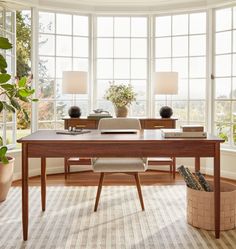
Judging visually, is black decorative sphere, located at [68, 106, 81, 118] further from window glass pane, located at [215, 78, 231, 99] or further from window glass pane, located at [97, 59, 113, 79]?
window glass pane, located at [215, 78, 231, 99]

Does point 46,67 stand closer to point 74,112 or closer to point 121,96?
point 74,112

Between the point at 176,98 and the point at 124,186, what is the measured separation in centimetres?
181

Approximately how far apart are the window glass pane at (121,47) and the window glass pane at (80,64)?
1.59 feet

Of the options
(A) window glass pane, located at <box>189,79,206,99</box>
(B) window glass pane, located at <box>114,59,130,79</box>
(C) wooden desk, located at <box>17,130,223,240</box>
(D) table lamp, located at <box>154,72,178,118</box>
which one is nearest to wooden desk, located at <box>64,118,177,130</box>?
(D) table lamp, located at <box>154,72,178,118</box>

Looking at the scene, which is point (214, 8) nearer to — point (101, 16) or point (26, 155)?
point (101, 16)

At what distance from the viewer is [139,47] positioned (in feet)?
19.9

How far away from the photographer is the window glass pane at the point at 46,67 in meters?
5.69

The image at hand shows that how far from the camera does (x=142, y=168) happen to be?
360 cm

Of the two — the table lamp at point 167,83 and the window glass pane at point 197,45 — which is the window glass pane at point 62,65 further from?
the window glass pane at point 197,45

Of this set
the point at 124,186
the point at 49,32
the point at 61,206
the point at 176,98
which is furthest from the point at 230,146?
the point at 49,32

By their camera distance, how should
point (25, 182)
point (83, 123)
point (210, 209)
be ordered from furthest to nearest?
point (83, 123) < point (210, 209) < point (25, 182)

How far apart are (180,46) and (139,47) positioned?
24.8 inches

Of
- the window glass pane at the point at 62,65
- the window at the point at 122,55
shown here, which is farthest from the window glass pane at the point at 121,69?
the window glass pane at the point at 62,65

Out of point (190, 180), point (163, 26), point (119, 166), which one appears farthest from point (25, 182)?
point (163, 26)
